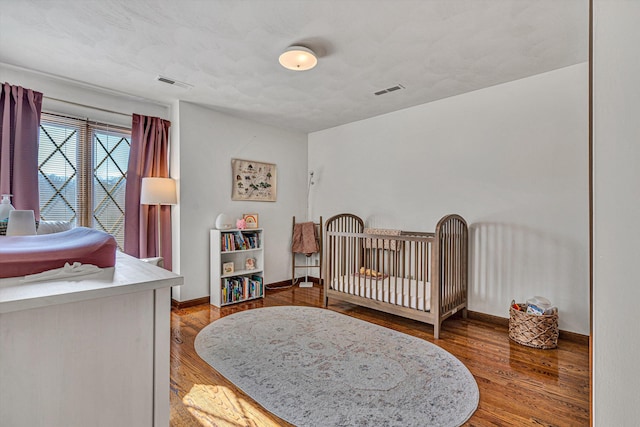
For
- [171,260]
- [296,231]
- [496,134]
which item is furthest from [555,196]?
[171,260]

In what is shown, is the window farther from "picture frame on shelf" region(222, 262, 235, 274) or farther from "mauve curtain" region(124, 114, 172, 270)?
"picture frame on shelf" region(222, 262, 235, 274)

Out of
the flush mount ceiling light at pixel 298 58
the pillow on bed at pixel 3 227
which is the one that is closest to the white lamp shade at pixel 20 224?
the pillow on bed at pixel 3 227

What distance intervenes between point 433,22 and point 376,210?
91.4 inches

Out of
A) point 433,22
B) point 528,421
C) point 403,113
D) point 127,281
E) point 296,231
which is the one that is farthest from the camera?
point 296,231

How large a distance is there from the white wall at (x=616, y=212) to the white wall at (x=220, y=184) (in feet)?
11.7

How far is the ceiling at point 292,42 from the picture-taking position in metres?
1.84

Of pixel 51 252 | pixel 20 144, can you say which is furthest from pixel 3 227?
pixel 20 144

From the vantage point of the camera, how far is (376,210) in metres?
3.95

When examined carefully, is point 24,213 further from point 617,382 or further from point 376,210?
point 376,210

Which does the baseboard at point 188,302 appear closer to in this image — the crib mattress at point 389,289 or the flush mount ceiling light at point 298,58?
the crib mattress at point 389,289

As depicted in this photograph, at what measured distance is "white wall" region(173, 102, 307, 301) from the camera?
3.51 m

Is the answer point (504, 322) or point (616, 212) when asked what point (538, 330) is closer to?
point (504, 322)

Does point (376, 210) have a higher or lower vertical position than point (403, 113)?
lower

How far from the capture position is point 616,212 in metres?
0.60
